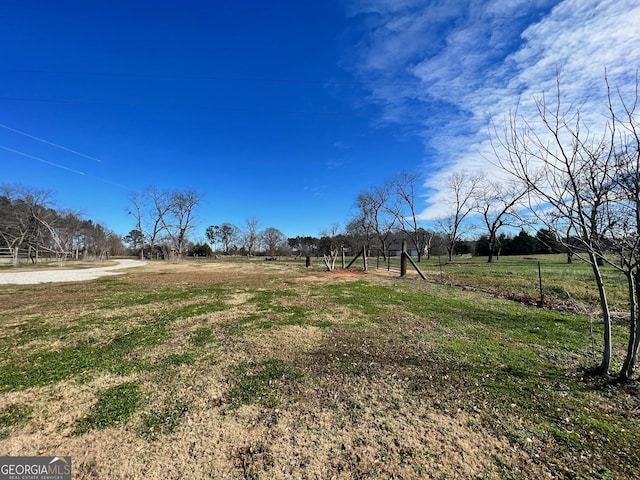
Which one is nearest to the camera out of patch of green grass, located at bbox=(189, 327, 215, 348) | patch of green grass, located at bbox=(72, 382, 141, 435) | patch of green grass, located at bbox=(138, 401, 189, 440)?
patch of green grass, located at bbox=(138, 401, 189, 440)

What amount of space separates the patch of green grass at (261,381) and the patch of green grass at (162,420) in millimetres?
519

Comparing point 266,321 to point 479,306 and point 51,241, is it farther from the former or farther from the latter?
point 51,241

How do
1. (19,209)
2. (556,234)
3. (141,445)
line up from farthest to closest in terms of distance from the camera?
(19,209) < (556,234) < (141,445)

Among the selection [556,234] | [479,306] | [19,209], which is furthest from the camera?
[19,209]

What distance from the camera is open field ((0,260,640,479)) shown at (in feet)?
7.13

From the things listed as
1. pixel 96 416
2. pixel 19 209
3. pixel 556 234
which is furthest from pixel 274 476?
pixel 19 209

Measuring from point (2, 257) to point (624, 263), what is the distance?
43.2m

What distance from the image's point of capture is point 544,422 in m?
2.60

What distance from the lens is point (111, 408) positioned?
2840 millimetres

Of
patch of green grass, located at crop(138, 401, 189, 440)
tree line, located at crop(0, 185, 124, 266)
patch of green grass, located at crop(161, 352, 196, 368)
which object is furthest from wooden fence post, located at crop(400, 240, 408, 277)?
tree line, located at crop(0, 185, 124, 266)

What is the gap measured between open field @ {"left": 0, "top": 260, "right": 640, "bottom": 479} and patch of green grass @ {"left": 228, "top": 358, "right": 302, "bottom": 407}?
0.03 metres

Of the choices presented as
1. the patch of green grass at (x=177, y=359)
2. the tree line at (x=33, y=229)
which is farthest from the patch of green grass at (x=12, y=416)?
the tree line at (x=33, y=229)

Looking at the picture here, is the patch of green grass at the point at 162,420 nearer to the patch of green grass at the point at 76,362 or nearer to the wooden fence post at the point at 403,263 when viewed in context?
the patch of green grass at the point at 76,362

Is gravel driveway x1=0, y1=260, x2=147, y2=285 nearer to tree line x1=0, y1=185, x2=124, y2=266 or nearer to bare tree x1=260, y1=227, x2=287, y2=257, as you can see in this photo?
tree line x1=0, y1=185, x2=124, y2=266
